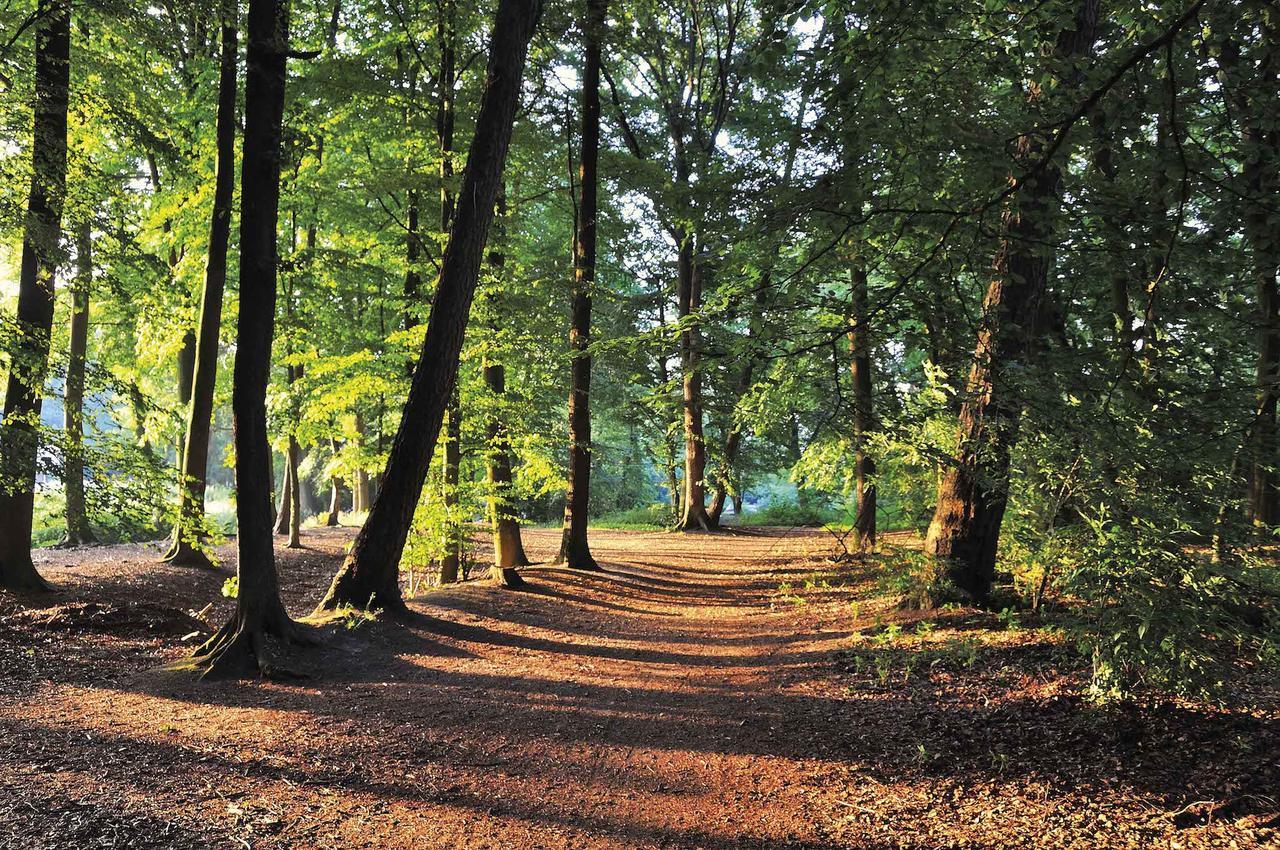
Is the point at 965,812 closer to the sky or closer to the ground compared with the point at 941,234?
closer to the ground

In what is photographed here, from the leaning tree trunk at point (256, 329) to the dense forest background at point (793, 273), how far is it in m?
0.04

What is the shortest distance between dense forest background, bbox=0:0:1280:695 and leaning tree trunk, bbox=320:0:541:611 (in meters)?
0.05

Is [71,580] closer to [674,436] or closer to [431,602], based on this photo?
[431,602]

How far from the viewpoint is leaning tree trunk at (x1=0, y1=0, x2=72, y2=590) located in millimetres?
6531

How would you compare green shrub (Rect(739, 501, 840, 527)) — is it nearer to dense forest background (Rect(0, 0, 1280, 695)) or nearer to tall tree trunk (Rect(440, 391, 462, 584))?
dense forest background (Rect(0, 0, 1280, 695))

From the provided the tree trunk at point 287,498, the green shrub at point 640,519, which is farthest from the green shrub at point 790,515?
the tree trunk at point 287,498

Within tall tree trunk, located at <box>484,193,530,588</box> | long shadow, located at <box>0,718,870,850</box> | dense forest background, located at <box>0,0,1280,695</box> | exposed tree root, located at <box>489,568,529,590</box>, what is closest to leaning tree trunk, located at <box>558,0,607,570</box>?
dense forest background, located at <box>0,0,1280,695</box>

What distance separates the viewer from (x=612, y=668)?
683 cm

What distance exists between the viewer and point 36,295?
8.58 metres

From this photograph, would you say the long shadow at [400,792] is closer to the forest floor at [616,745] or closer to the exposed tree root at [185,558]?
the forest floor at [616,745]

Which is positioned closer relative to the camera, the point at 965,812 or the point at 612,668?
the point at 965,812

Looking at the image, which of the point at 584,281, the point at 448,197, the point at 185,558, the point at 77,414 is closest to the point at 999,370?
the point at 584,281

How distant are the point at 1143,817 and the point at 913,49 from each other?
14.0 ft

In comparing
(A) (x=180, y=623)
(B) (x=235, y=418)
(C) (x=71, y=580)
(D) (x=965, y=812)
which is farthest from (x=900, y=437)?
(C) (x=71, y=580)
